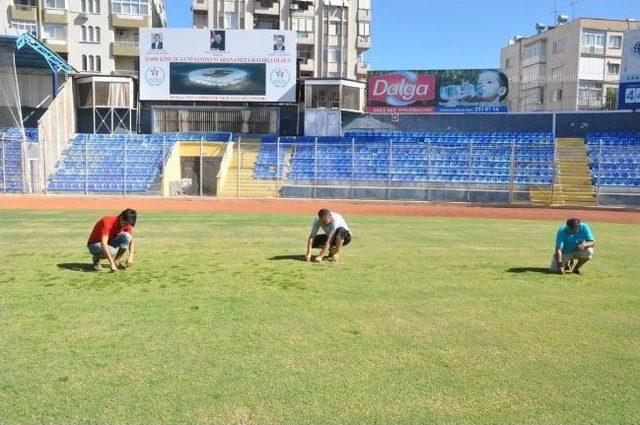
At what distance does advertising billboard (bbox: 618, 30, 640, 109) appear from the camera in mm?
32562

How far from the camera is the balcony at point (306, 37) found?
61094 millimetres

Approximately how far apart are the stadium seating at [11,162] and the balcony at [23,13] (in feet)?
78.5

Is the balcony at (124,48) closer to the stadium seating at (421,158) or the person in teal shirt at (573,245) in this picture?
the stadium seating at (421,158)

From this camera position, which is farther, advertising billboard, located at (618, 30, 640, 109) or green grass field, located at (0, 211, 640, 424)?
advertising billboard, located at (618, 30, 640, 109)

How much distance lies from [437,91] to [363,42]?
90.4 ft

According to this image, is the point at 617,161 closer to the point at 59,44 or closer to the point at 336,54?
the point at 336,54

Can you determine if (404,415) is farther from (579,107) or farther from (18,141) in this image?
(579,107)

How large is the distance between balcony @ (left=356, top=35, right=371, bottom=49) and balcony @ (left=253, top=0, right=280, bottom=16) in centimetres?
934

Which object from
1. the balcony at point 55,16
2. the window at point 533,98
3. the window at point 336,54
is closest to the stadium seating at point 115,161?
the balcony at point 55,16

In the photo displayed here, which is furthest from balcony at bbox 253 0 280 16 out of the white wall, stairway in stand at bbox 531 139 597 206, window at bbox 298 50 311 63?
stairway in stand at bbox 531 139 597 206

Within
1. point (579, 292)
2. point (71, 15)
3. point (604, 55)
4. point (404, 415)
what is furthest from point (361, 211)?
point (604, 55)

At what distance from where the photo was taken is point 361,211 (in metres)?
25.2

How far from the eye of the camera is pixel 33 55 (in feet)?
115

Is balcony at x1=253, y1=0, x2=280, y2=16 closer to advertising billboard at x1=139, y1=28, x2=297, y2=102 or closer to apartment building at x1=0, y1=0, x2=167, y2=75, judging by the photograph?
apartment building at x1=0, y1=0, x2=167, y2=75
